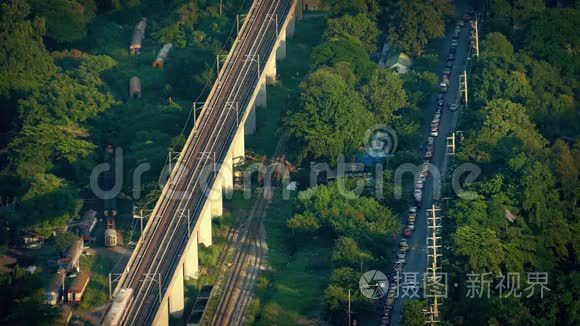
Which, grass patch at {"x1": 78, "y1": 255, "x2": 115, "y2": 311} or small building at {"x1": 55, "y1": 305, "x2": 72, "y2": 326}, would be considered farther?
grass patch at {"x1": 78, "y1": 255, "x2": 115, "y2": 311}

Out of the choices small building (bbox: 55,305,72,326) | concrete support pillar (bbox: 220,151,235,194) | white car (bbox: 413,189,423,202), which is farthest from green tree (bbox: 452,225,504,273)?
small building (bbox: 55,305,72,326)

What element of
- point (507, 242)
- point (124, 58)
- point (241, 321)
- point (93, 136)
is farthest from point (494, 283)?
point (124, 58)

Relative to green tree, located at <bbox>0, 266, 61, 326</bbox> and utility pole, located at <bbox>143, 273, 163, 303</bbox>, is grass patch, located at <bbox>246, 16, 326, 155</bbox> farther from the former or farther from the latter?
green tree, located at <bbox>0, 266, 61, 326</bbox>

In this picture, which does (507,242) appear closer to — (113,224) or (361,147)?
(361,147)

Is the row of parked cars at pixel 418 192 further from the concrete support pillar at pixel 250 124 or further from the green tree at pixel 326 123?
the concrete support pillar at pixel 250 124
